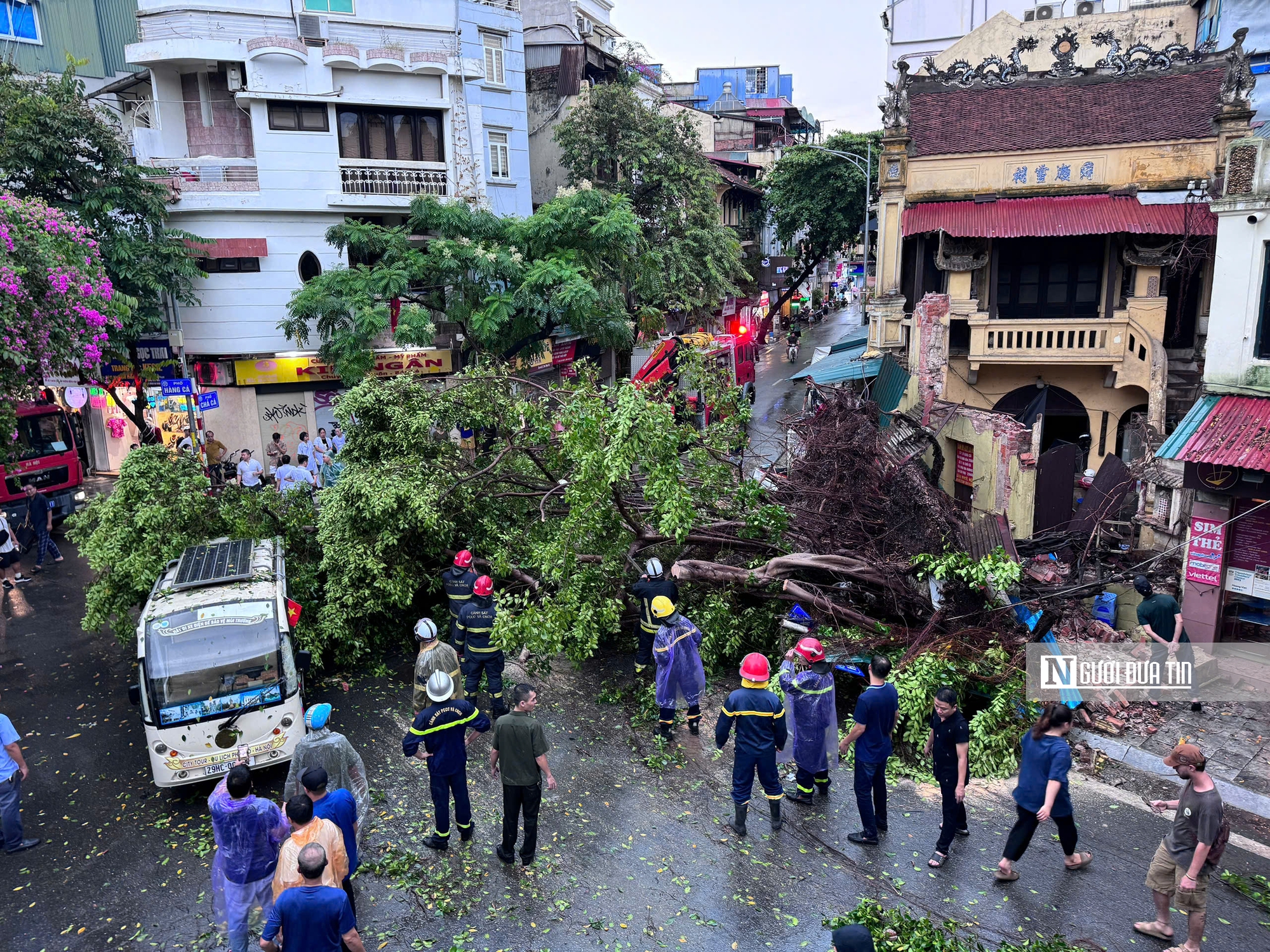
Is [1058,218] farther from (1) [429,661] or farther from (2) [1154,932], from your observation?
(1) [429,661]

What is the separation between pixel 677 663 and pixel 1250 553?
733 cm

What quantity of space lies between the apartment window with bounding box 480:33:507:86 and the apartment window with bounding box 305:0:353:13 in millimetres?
3983

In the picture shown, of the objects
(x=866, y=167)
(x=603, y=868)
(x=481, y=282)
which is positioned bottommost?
(x=603, y=868)

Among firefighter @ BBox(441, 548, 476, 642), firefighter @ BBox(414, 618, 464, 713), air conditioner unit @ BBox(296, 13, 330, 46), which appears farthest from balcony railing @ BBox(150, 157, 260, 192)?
firefighter @ BBox(414, 618, 464, 713)

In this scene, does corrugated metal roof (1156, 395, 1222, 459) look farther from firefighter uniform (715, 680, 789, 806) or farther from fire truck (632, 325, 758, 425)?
firefighter uniform (715, 680, 789, 806)

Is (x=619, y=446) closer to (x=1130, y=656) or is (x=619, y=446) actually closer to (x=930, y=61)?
(x=1130, y=656)

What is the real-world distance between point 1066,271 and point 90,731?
19.3 meters

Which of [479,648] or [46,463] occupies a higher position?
[46,463]

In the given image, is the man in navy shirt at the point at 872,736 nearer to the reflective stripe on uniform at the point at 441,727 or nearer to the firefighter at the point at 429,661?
the reflective stripe on uniform at the point at 441,727

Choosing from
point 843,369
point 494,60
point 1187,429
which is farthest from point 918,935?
point 494,60

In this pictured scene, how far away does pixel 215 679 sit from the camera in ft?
26.6

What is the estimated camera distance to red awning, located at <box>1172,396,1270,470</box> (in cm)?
993

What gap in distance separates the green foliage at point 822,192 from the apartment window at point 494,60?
16494 mm

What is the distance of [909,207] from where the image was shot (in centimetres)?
1912
